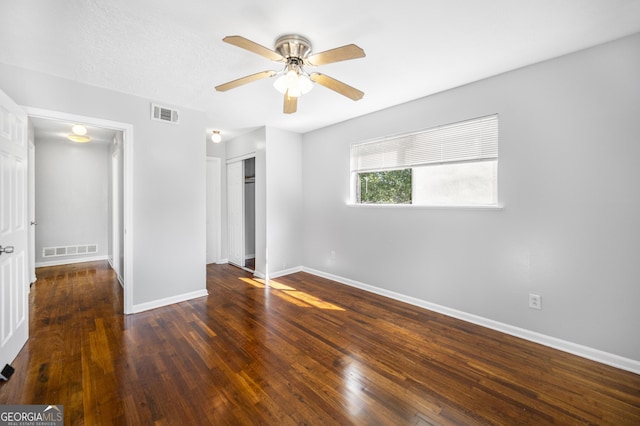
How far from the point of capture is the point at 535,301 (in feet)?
8.20

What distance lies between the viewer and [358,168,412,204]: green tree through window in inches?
139

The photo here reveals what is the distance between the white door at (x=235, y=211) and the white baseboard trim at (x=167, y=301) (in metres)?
1.60

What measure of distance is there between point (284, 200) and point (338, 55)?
10.0ft

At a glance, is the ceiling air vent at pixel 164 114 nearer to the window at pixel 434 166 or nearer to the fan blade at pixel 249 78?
the fan blade at pixel 249 78

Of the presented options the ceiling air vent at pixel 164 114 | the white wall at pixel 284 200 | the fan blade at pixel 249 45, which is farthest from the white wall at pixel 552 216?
the ceiling air vent at pixel 164 114

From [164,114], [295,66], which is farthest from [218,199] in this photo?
[295,66]

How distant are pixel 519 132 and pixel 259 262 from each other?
3.93 m

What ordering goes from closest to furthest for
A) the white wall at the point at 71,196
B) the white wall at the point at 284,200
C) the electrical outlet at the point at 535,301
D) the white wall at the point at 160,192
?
1. the electrical outlet at the point at 535,301
2. the white wall at the point at 160,192
3. the white wall at the point at 284,200
4. the white wall at the point at 71,196

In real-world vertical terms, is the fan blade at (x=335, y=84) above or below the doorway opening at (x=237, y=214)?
above

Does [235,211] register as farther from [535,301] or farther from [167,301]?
[535,301]

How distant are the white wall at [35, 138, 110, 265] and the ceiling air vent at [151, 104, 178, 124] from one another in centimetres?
387

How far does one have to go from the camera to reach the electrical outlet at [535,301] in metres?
2.48

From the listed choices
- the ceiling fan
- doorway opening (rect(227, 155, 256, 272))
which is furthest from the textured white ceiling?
doorway opening (rect(227, 155, 256, 272))

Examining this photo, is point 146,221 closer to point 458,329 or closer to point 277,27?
point 277,27
